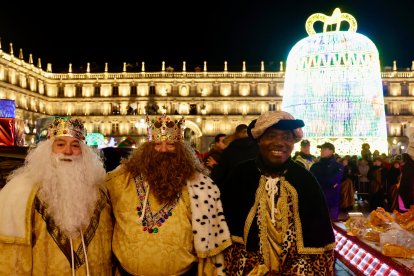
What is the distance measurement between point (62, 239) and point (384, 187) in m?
12.0

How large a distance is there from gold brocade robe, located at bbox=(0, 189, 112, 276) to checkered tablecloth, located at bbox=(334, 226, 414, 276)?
2.61 meters

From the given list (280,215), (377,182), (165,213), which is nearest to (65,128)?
(165,213)

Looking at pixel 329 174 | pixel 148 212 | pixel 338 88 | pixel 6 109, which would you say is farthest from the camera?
pixel 338 88

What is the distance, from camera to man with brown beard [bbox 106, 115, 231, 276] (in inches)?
136

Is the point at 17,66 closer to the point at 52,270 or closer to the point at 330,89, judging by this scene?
the point at 330,89

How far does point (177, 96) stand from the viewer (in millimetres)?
64812

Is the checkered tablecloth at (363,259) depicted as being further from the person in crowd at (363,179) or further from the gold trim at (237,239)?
the person in crowd at (363,179)

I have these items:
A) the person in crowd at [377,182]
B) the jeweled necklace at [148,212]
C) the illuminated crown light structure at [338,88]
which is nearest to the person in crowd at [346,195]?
the person in crowd at [377,182]

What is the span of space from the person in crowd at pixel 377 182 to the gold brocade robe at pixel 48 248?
11438 millimetres

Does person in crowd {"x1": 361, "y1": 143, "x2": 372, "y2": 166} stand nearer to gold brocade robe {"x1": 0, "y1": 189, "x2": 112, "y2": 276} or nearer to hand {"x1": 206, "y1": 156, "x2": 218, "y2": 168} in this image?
hand {"x1": 206, "y1": 156, "x2": 218, "y2": 168}

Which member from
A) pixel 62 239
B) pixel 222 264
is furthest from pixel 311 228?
pixel 62 239

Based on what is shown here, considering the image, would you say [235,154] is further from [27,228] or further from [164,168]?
[27,228]

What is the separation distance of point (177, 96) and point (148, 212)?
61776mm

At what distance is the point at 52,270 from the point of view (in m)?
3.22
